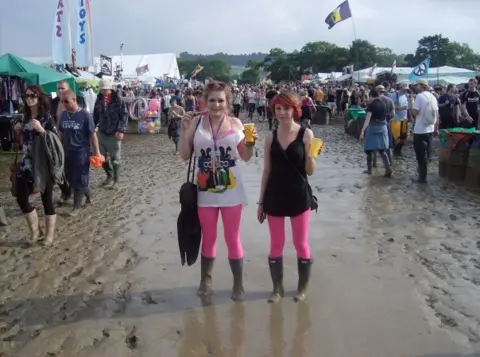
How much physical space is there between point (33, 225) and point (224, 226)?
2.56 meters

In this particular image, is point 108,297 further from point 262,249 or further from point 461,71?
point 461,71

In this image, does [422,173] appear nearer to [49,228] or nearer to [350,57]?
[49,228]

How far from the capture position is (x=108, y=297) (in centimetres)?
411

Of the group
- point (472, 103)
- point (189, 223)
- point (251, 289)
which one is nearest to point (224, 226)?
point (189, 223)

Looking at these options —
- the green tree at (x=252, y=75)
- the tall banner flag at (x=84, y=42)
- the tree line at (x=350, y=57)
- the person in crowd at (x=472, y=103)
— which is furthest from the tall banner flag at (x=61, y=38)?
the green tree at (x=252, y=75)

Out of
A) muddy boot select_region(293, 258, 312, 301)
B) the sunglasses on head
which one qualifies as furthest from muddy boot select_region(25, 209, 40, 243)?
muddy boot select_region(293, 258, 312, 301)

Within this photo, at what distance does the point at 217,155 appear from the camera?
12.4 ft

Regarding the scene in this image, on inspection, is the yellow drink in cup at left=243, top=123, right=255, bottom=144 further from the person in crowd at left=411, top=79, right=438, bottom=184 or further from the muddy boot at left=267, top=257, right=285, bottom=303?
the person in crowd at left=411, top=79, right=438, bottom=184

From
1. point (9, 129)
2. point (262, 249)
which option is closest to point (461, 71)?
point (9, 129)

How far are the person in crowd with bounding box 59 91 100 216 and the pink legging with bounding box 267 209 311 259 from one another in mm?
3275

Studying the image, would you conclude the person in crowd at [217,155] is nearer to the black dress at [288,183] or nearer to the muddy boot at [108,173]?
the black dress at [288,183]

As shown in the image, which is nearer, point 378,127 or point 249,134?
point 249,134

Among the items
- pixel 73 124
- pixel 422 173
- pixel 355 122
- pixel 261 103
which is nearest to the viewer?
pixel 73 124

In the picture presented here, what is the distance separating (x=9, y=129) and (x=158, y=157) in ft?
12.2
